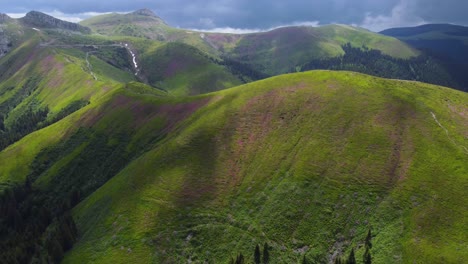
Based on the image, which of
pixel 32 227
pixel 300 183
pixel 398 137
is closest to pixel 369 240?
pixel 300 183

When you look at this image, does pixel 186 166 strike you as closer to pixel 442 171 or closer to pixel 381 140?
pixel 381 140

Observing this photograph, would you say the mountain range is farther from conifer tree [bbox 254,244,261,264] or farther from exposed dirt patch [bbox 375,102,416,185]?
conifer tree [bbox 254,244,261,264]

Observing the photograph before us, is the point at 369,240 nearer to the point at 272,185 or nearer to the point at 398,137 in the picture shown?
the point at 272,185

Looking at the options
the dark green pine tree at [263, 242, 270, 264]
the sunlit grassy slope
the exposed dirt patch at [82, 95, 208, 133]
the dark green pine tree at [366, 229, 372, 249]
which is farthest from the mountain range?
the exposed dirt patch at [82, 95, 208, 133]

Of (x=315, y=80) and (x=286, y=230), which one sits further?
(x=315, y=80)

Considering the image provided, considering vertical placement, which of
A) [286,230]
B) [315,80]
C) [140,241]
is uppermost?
[315,80]

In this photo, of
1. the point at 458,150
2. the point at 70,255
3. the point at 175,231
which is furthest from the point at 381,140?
the point at 70,255

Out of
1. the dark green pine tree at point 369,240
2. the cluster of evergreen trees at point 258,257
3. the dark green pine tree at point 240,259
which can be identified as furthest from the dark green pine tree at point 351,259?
the dark green pine tree at point 240,259

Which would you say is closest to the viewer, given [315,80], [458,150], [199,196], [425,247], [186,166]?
[425,247]

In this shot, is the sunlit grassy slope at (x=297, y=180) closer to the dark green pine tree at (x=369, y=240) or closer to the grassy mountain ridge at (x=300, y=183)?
the grassy mountain ridge at (x=300, y=183)
